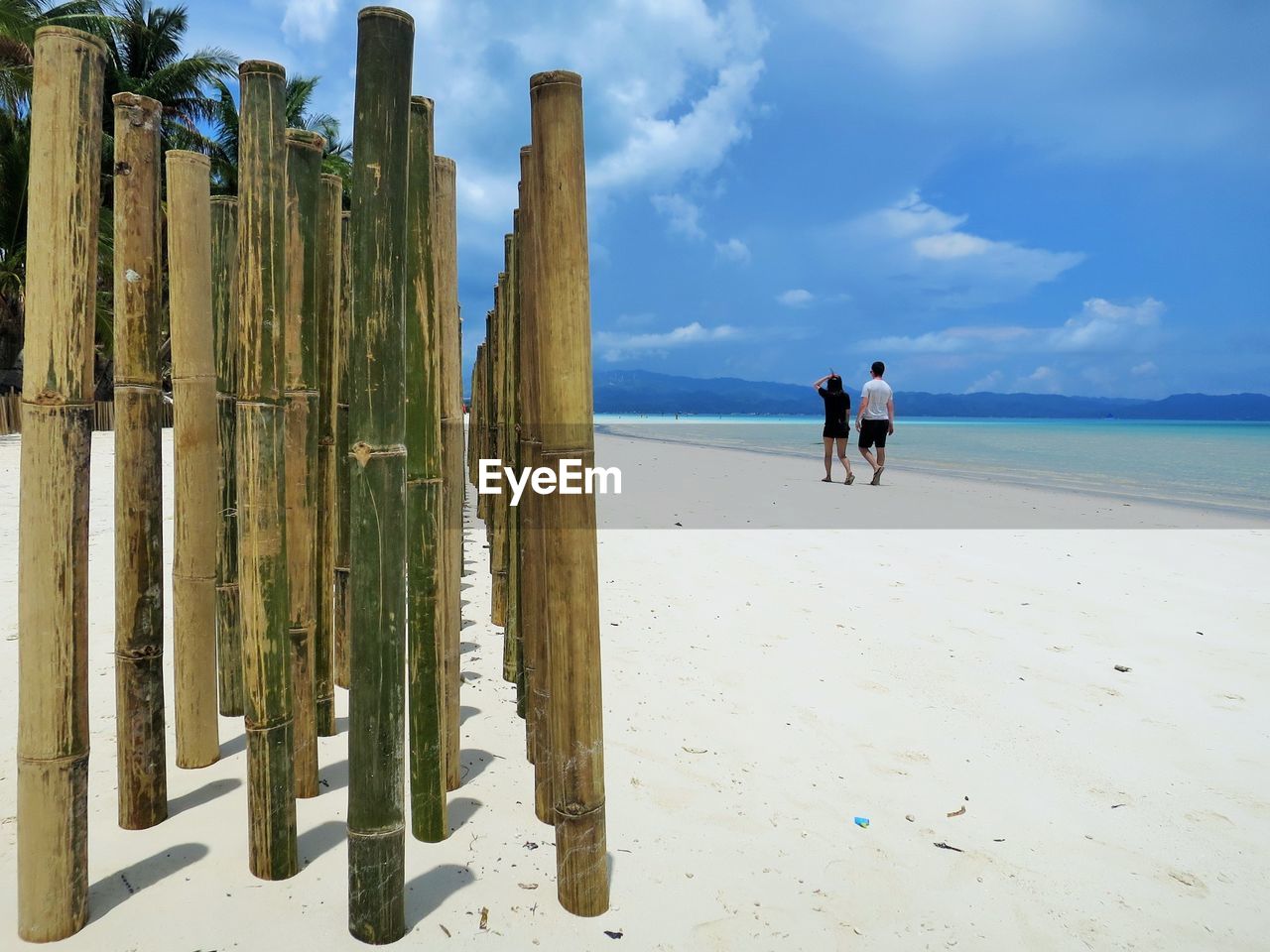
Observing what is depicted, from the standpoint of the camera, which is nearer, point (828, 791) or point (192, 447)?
point (192, 447)

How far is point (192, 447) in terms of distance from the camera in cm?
226

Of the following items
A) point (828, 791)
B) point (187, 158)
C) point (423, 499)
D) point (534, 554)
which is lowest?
point (828, 791)

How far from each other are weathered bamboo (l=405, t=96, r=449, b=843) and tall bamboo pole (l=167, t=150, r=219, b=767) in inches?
25.3

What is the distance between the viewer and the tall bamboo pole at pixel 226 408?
7.80 ft

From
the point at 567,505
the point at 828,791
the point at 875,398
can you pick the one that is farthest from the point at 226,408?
the point at 875,398

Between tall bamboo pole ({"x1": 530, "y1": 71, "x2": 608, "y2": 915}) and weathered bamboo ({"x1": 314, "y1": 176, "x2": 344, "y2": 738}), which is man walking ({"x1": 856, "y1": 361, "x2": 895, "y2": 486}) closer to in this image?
weathered bamboo ({"x1": 314, "y1": 176, "x2": 344, "y2": 738})

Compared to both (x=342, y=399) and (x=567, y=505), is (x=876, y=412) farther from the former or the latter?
(x=567, y=505)

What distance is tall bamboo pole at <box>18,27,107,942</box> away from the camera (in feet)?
5.21

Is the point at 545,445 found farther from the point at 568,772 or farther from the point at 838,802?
the point at 838,802

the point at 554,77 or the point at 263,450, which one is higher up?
the point at 554,77

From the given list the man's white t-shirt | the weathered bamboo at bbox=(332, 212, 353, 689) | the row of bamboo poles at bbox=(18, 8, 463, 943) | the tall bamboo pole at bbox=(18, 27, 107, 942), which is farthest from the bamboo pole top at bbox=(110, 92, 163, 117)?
the man's white t-shirt

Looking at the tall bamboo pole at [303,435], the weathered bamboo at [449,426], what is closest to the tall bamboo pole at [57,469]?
the tall bamboo pole at [303,435]

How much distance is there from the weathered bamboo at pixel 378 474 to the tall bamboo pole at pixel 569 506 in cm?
30

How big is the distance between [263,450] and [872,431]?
10.3 metres
